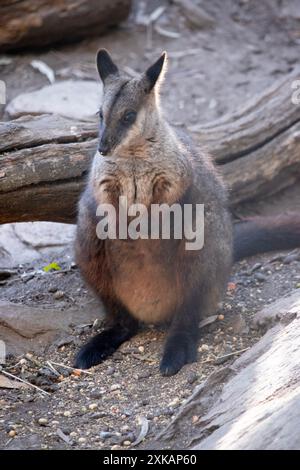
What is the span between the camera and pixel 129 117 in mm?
5633

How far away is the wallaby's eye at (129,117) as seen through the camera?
221 inches

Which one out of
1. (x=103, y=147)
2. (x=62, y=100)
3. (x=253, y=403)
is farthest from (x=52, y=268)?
(x=253, y=403)

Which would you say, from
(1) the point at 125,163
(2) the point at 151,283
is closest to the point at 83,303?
(2) the point at 151,283

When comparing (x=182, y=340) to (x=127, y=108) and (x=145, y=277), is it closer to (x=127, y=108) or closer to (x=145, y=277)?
(x=145, y=277)

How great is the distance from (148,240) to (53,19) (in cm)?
530

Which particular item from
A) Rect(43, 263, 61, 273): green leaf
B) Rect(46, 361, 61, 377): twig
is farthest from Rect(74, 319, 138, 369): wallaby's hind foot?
Rect(43, 263, 61, 273): green leaf

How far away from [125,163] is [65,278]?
5.48 feet

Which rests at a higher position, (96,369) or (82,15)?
(82,15)

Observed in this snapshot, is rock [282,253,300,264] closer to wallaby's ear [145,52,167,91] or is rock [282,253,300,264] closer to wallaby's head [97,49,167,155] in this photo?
wallaby's head [97,49,167,155]

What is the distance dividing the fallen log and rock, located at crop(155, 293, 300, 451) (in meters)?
2.14

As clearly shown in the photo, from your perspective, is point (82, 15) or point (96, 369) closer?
point (96, 369)

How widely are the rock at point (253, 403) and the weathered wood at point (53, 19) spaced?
233 inches
